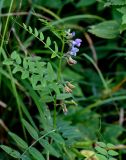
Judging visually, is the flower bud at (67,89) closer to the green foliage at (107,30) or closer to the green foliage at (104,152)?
the green foliage at (104,152)

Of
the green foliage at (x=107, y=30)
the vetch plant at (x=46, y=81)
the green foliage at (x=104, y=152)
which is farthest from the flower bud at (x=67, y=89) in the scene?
the green foliage at (x=107, y=30)

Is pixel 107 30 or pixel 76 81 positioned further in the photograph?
pixel 76 81

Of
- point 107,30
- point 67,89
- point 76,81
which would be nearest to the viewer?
point 67,89

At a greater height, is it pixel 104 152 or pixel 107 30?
pixel 107 30

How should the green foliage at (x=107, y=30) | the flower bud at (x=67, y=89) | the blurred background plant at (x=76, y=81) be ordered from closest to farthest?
the flower bud at (x=67, y=89), the blurred background plant at (x=76, y=81), the green foliage at (x=107, y=30)

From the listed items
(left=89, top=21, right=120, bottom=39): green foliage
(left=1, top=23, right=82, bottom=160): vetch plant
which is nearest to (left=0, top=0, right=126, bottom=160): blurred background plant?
(left=89, top=21, right=120, bottom=39): green foliage

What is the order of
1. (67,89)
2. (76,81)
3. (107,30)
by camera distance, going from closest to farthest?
(67,89) → (107,30) → (76,81)

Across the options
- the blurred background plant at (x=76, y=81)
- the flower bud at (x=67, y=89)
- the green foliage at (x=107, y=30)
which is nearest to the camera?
the flower bud at (x=67, y=89)

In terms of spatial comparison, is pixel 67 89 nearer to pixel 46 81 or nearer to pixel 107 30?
pixel 46 81

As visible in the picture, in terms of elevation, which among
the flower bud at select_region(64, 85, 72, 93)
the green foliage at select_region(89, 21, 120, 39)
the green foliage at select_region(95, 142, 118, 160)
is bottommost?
the green foliage at select_region(95, 142, 118, 160)

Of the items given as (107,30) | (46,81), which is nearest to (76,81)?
(107,30)

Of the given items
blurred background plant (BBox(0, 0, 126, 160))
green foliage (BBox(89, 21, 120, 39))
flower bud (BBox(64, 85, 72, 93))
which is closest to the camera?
flower bud (BBox(64, 85, 72, 93))

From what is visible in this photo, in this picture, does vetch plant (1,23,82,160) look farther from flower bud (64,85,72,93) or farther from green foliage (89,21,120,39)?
green foliage (89,21,120,39)
